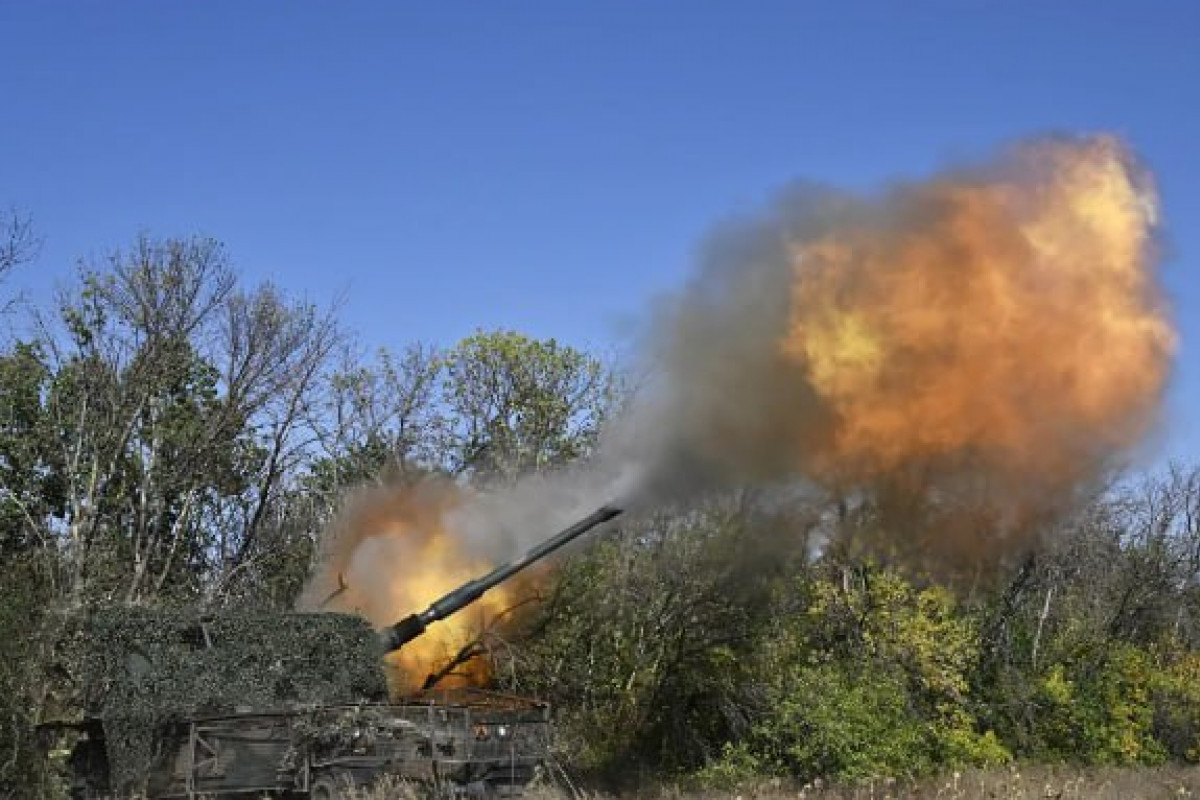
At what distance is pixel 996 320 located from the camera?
1628 cm

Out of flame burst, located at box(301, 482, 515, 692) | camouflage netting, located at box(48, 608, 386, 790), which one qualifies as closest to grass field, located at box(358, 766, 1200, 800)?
camouflage netting, located at box(48, 608, 386, 790)

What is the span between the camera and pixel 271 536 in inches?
1629

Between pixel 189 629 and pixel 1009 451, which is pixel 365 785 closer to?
pixel 189 629

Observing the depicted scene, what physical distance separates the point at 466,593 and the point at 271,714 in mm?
3595

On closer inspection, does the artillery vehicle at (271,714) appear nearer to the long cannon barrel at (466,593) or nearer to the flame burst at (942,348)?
the long cannon barrel at (466,593)

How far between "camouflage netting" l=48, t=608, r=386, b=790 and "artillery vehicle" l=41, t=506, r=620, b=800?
2 centimetres

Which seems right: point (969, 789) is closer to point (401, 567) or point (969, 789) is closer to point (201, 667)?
point (401, 567)

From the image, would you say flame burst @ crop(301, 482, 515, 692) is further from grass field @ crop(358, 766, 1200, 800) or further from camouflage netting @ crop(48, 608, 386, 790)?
grass field @ crop(358, 766, 1200, 800)

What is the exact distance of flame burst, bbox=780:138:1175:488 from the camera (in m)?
15.8

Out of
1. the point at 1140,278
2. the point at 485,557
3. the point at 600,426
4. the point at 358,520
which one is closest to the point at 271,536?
the point at 600,426

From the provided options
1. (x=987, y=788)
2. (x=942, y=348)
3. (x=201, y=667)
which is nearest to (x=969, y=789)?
(x=987, y=788)

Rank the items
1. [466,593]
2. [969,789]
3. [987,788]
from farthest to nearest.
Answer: [466,593] → [969,789] → [987,788]

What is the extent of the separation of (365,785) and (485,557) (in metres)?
5.19

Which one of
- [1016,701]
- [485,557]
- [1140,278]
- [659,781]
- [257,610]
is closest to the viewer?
[1140,278]
